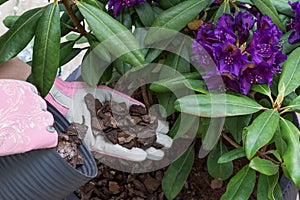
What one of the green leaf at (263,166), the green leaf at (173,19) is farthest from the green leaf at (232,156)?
the green leaf at (173,19)

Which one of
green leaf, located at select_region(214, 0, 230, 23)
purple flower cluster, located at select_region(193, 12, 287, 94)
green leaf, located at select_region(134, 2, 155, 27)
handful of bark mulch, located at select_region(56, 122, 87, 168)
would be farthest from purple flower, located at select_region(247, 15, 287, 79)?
handful of bark mulch, located at select_region(56, 122, 87, 168)

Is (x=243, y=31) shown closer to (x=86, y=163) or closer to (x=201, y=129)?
(x=201, y=129)

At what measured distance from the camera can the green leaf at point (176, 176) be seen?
1.12 meters

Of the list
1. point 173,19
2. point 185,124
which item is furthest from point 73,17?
point 185,124

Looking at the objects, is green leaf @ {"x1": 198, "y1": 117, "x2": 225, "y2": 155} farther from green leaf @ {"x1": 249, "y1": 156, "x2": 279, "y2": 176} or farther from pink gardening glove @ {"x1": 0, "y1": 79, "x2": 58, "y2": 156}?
pink gardening glove @ {"x1": 0, "y1": 79, "x2": 58, "y2": 156}

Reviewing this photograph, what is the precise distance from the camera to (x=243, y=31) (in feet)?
2.89

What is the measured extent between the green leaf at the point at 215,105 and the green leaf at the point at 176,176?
0.28 metres

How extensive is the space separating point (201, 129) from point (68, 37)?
1.40ft

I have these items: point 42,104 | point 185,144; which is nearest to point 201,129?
point 185,144

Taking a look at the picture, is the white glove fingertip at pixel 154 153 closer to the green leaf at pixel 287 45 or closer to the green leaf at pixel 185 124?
the green leaf at pixel 185 124

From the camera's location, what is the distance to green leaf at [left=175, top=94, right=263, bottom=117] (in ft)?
2.78

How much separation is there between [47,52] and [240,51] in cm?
32

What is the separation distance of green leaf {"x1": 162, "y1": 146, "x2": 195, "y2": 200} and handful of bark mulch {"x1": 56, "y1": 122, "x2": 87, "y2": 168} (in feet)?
0.92

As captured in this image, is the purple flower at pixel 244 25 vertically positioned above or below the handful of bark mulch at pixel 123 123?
above
